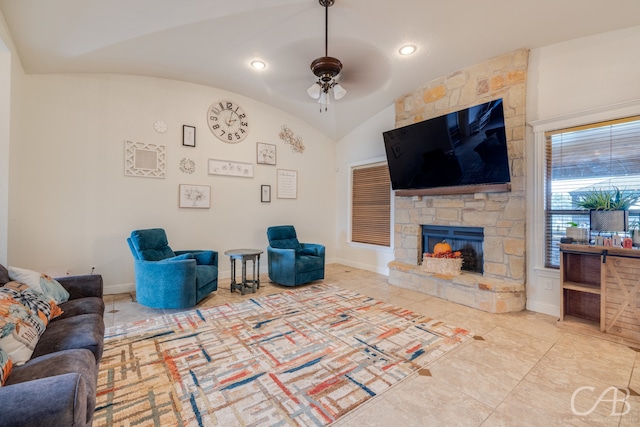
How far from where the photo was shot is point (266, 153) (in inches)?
204

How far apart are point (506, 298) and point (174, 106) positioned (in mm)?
5226

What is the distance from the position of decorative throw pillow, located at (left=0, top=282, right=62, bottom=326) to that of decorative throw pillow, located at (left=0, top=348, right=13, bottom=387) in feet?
1.70

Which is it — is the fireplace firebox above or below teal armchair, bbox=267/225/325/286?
above

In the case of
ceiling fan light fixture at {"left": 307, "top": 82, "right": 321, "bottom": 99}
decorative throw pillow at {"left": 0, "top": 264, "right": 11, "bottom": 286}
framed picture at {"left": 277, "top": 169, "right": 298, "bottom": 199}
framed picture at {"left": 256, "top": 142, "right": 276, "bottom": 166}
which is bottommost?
decorative throw pillow at {"left": 0, "top": 264, "right": 11, "bottom": 286}

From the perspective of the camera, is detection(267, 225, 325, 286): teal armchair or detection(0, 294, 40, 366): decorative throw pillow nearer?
detection(0, 294, 40, 366): decorative throw pillow

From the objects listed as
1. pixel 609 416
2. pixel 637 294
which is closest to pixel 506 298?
pixel 637 294

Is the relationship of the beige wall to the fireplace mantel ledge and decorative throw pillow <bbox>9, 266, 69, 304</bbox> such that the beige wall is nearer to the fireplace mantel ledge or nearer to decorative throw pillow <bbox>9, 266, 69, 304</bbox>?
decorative throw pillow <bbox>9, 266, 69, 304</bbox>

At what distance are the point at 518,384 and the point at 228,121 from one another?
4.90 metres

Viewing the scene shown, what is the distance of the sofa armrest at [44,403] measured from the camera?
90cm

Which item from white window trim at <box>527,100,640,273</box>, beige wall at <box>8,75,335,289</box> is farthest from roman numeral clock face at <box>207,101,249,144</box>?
white window trim at <box>527,100,640,273</box>

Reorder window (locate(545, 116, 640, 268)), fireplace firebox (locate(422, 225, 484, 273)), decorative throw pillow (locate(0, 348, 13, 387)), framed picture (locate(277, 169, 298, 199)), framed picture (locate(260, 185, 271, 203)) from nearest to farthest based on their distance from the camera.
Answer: decorative throw pillow (locate(0, 348, 13, 387)) → window (locate(545, 116, 640, 268)) → fireplace firebox (locate(422, 225, 484, 273)) → framed picture (locate(260, 185, 271, 203)) → framed picture (locate(277, 169, 298, 199))

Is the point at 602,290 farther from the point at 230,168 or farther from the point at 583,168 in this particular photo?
the point at 230,168

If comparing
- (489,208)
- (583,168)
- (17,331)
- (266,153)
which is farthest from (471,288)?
(17,331)

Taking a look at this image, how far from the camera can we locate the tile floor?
5.40ft
